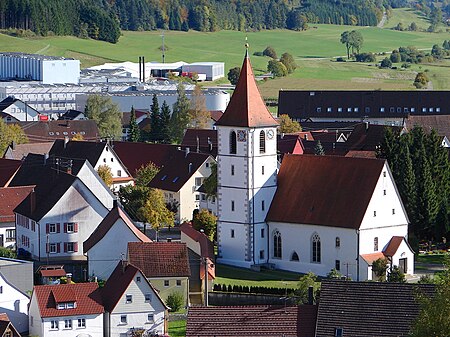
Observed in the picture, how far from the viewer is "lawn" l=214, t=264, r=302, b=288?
6494cm

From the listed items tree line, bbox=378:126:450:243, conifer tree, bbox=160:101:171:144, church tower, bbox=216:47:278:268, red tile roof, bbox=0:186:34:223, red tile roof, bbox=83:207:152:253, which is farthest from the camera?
conifer tree, bbox=160:101:171:144

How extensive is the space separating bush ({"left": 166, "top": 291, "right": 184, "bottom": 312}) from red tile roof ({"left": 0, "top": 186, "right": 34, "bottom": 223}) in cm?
1730

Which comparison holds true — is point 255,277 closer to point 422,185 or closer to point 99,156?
point 422,185

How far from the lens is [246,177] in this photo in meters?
69.6

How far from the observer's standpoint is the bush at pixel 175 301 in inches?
2347

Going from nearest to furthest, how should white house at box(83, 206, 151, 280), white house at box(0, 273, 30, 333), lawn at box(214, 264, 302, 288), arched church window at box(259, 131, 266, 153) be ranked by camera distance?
white house at box(0, 273, 30, 333) → lawn at box(214, 264, 302, 288) → white house at box(83, 206, 151, 280) → arched church window at box(259, 131, 266, 153)

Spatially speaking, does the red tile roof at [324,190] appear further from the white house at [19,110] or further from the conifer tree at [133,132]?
the white house at [19,110]

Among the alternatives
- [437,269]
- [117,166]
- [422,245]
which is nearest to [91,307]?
[437,269]

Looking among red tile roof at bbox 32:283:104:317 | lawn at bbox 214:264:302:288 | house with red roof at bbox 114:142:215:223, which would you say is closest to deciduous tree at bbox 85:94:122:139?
house with red roof at bbox 114:142:215:223

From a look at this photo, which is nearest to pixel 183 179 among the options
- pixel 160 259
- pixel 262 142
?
pixel 262 142

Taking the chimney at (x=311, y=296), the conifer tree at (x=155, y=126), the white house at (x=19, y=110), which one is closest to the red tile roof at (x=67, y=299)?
the chimney at (x=311, y=296)

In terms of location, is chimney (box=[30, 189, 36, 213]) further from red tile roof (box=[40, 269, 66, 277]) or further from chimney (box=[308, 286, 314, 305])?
chimney (box=[308, 286, 314, 305])

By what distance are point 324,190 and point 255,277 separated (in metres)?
5.30

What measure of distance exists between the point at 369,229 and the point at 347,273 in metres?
2.23
